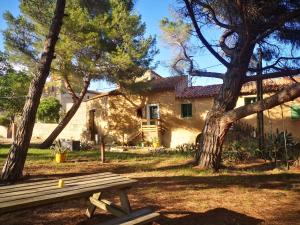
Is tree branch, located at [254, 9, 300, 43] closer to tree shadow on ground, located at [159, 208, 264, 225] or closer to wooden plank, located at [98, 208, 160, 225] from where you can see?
tree shadow on ground, located at [159, 208, 264, 225]

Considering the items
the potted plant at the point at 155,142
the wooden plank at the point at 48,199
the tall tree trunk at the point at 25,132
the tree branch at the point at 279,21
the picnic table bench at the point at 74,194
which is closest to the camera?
the wooden plank at the point at 48,199

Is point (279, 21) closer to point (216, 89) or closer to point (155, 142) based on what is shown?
point (216, 89)

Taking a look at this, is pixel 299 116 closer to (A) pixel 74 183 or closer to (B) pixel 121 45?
(B) pixel 121 45

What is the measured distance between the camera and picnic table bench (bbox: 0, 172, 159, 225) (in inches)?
135

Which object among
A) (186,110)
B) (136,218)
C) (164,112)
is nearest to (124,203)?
(136,218)

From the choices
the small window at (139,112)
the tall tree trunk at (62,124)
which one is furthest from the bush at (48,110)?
the tall tree trunk at (62,124)

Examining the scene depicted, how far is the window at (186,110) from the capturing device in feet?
73.9

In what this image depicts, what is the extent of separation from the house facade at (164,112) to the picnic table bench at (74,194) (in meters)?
15.4

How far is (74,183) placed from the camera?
14.5 feet

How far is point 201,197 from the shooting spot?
6.50 metres

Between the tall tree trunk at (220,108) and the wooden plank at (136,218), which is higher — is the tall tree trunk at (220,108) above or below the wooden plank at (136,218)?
above

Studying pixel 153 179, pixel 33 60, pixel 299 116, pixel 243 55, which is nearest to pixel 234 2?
pixel 243 55

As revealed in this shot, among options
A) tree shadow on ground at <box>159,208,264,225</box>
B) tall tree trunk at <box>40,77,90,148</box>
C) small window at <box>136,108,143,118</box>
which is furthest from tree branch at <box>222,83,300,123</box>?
small window at <box>136,108,143,118</box>

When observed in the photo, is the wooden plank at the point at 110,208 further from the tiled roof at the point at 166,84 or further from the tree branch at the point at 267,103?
the tiled roof at the point at 166,84
